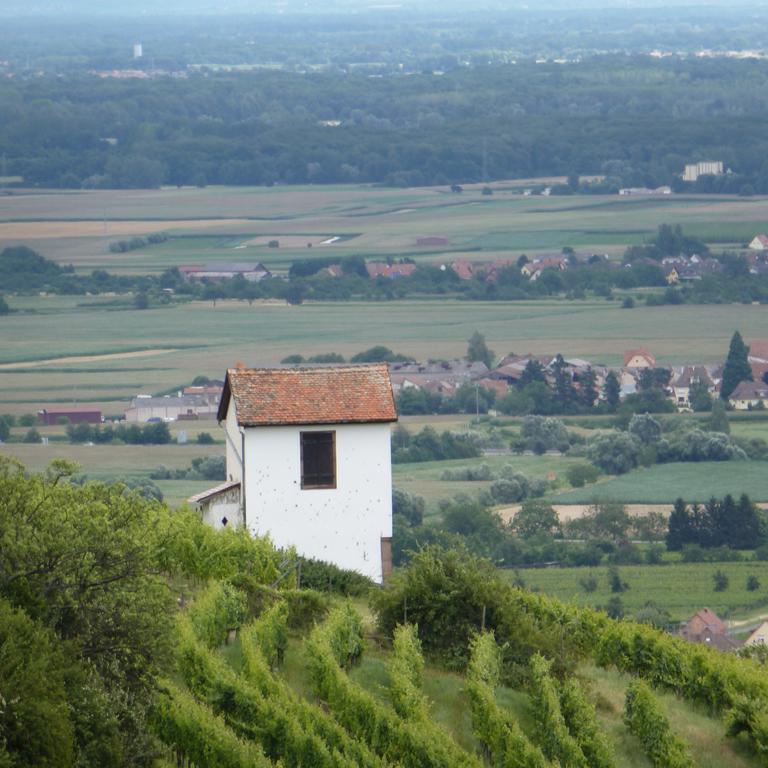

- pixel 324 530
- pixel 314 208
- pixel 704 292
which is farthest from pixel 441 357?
pixel 324 530

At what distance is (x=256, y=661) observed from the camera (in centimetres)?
1719

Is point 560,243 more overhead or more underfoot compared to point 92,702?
more underfoot

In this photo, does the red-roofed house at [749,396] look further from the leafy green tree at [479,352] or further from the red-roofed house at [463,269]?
the red-roofed house at [463,269]

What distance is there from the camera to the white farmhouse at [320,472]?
76.3ft

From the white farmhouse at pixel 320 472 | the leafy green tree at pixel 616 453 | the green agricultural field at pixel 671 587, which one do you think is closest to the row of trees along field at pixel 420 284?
the leafy green tree at pixel 616 453

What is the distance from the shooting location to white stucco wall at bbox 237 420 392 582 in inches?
917

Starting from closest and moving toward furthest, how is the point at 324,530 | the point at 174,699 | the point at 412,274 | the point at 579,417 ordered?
the point at 174,699, the point at 324,530, the point at 579,417, the point at 412,274

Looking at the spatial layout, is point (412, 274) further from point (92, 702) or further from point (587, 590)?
point (92, 702)

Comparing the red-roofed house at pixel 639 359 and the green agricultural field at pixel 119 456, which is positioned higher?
the green agricultural field at pixel 119 456

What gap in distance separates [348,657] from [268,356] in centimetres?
9085

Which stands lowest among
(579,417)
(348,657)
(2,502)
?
(579,417)

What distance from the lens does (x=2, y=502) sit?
16438mm

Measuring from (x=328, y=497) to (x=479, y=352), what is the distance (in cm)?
9129

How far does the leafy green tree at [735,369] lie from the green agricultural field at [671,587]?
45.5 m
